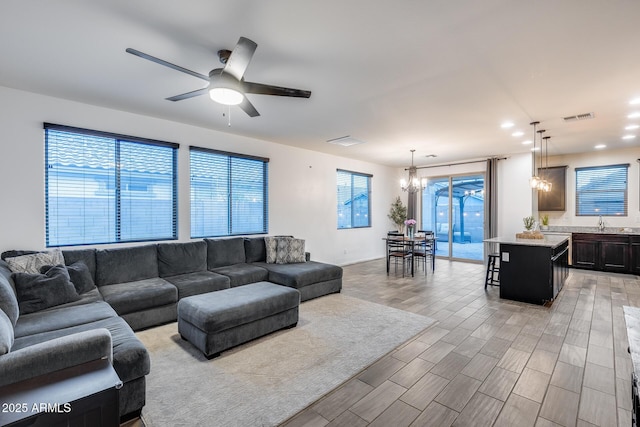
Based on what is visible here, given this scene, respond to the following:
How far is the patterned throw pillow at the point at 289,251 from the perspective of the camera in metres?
5.28

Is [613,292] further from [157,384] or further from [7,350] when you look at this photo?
[7,350]

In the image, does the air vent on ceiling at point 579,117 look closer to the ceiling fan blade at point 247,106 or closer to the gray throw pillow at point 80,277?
the ceiling fan blade at point 247,106

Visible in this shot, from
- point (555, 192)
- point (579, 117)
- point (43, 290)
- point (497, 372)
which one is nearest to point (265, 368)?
point (497, 372)

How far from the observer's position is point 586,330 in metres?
3.40

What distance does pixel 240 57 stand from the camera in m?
2.20

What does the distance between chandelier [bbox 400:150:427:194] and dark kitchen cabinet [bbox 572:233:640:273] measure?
369cm

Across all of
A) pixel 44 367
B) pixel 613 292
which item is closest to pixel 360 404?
pixel 44 367

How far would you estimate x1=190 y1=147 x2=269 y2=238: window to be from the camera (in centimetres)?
496

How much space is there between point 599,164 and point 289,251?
7.70 m

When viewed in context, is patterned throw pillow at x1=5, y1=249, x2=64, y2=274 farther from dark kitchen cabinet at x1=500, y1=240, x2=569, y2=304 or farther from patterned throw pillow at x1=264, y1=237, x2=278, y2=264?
dark kitchen cabinet at x1=500, y1=240, x2=569, y2=304

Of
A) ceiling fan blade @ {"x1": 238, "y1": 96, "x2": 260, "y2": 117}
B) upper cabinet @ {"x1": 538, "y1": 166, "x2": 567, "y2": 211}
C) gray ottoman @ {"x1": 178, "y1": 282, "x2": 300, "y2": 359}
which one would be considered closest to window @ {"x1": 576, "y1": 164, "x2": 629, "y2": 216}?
upper cabinet @ {"x1": 538, "y1": 166, "x2": 567, "y2": 211}

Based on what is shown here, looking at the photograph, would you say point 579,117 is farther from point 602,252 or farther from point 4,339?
point 4,339

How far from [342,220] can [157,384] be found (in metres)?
5.74

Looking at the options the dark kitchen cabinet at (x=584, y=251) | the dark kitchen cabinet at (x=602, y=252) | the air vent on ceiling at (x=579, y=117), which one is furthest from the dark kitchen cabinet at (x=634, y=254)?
the air vent on ceiling at (x=579, y=117)
